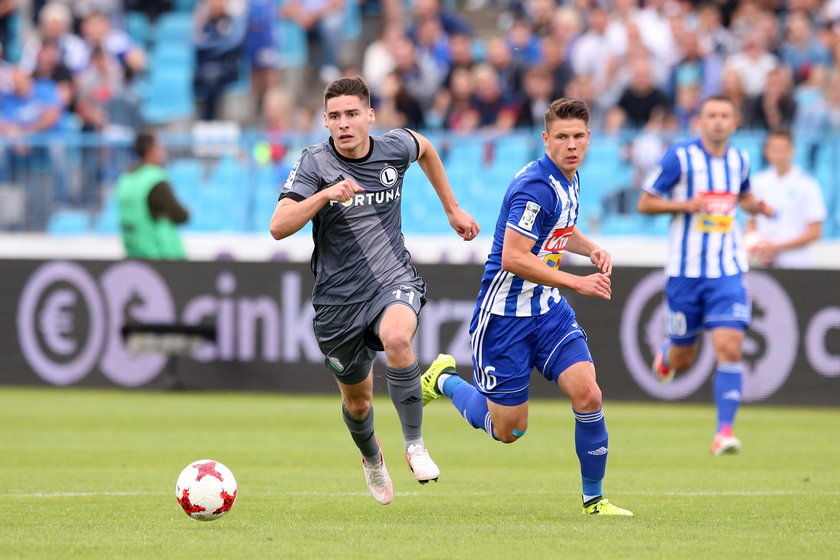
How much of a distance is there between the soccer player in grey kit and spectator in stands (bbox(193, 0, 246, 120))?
1268cm

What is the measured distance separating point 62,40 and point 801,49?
10581mm

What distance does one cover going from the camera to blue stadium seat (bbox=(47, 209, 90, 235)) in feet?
59.2

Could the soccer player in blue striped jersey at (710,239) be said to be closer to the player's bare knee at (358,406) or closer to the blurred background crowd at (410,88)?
the player's bare knee at (358,406)

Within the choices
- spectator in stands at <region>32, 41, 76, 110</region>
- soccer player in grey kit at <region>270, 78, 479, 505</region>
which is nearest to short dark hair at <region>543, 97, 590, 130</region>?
soccer player in grey kit at <region>270, 78, 479, 505</region>

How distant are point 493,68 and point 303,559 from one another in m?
13.2

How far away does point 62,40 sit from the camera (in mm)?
20688

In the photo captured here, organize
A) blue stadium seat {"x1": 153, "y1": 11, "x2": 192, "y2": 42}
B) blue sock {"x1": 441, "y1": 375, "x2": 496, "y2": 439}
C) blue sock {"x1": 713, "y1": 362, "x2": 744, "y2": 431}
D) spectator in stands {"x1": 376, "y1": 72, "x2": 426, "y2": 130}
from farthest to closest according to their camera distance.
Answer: blue stadium seat {"x1": 153, "y1": 11, "x2": 192, "y2": 42} → spectator in stands {"x1": 376, "y1": 72, "x2": 426, "y2": 130} → blue sock {"x1": 713, "y1": 362, "x2": 744, "y2": 431} → blue sock {"x1": 441, "y1": 375, "x2": 496, "y2": 439}

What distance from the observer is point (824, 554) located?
614cm

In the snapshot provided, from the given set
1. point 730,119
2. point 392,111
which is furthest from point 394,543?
point 392,111

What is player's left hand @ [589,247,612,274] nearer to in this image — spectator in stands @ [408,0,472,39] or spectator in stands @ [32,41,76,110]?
spectator in stands @ [408,0,472,39]

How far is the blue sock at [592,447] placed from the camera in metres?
7.54

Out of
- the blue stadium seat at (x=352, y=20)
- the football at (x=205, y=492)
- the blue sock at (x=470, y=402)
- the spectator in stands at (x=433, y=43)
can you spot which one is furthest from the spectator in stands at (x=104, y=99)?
the football at (x=205, y=492)

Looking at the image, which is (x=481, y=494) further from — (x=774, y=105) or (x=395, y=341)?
(x=774, y=105)

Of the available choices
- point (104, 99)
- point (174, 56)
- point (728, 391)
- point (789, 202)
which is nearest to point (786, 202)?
point (789, 202)
